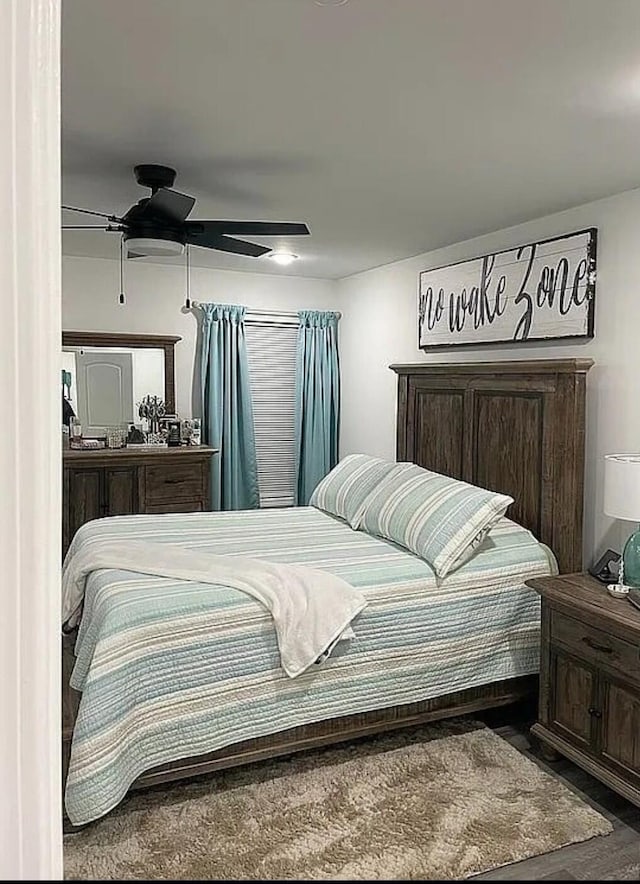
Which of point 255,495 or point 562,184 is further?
point 255,495

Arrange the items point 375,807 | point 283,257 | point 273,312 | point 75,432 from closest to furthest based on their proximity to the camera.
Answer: point 375,807 < point 283,257 < point 75,432 < point 273,312

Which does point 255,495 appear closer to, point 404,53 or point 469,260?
point 469,260

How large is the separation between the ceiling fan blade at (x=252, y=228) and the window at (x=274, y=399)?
8.75ft

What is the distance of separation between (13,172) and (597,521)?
3.31 metres

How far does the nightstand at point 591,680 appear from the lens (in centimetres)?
248

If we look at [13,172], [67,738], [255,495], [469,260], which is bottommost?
[67,738]

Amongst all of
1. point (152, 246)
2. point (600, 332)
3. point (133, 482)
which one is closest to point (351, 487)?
point (600, 332)

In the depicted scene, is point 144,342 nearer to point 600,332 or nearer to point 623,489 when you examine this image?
point 600,332

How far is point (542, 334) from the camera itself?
3830 millimetres

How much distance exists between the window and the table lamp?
136 inches

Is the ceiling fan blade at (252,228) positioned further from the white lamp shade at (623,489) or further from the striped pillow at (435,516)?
the white lamp shade at (623,489)

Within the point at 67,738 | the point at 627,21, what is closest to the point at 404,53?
the point at 627,21

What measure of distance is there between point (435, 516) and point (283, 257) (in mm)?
2544

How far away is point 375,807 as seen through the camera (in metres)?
2.49
